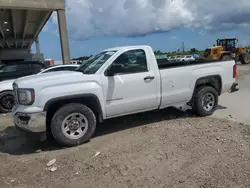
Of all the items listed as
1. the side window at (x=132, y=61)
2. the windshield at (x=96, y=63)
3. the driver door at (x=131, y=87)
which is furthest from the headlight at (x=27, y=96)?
the side window at (x=132, y=61)

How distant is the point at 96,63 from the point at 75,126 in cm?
146

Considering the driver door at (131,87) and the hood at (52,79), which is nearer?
the hood at (52,79)

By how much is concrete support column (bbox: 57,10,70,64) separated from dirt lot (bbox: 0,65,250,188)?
10089 mm

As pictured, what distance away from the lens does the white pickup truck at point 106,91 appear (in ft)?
15.8

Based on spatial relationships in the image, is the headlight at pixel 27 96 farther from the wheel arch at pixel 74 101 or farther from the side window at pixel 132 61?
the side window at pixel 132 61

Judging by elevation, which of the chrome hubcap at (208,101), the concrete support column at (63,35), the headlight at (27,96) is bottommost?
the chrome hubcap at (208,101)

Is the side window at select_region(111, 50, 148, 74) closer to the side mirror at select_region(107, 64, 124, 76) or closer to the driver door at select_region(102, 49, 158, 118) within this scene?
the driver door at select_region(102, 49, 158, 118)

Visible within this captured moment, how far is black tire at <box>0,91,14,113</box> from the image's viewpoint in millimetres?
8773

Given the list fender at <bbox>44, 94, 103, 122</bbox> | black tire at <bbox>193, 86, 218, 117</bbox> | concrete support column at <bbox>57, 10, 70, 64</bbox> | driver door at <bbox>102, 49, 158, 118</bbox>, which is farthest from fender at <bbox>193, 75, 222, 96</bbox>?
→ concrete support column at <bbox>57, 10, 70, 64</bbox>

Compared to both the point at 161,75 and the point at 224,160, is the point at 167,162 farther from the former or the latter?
the point at 161,75

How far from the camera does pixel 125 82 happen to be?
17.9 ft

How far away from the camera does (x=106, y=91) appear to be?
5277 millimetres

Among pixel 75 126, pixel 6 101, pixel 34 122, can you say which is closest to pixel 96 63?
pixel 75 126

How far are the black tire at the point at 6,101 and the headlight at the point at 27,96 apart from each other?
4.31m
